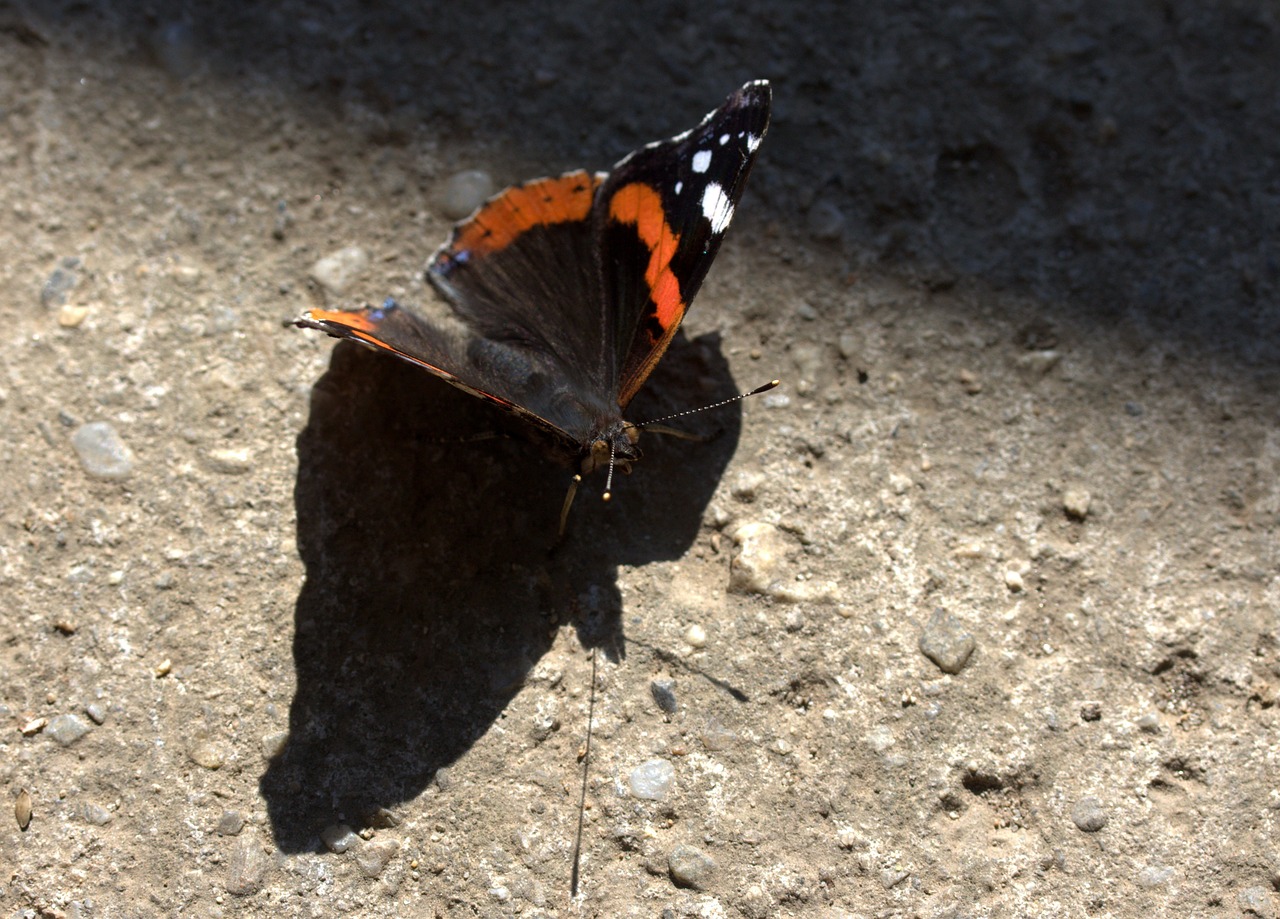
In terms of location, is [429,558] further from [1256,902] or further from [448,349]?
[1256,902]

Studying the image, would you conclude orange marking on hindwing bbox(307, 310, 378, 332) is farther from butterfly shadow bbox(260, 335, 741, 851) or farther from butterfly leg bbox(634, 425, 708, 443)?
butterfly leg bbox(634, 425, 708, 443)

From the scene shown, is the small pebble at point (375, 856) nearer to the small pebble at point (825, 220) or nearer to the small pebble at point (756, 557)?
the small pebble at point (756, 557)

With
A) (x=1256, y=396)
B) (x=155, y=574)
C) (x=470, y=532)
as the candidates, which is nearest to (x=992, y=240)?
(x=1256, y=396)

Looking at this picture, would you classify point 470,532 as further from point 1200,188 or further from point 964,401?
point 1200,188

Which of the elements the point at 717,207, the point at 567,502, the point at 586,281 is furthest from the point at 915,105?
the point at 567,502

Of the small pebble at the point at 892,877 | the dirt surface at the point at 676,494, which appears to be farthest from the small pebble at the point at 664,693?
the small pebble at the point at 892,877
